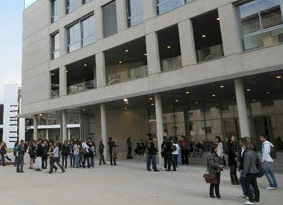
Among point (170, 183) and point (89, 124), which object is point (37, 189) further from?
point (89, 124)

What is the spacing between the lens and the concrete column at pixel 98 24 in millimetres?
24391

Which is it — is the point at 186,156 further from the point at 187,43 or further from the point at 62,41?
the point at 62,41

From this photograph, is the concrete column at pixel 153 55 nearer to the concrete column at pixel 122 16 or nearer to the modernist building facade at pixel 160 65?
the modernist building facade at pixel 160 65

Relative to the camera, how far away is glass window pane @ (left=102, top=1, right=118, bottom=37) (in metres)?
24.0

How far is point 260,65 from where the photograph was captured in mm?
15336

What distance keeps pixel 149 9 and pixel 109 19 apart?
4.79m

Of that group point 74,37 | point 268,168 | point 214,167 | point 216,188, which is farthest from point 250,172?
point 74,37

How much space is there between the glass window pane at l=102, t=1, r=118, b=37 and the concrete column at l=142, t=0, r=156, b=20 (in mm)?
3542

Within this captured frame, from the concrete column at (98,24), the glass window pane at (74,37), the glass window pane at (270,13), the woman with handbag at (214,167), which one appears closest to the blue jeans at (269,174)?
the woman with handbag at (214,167)

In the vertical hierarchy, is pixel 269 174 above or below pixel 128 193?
above

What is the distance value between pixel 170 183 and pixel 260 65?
25.2ft

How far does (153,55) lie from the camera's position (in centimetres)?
2011

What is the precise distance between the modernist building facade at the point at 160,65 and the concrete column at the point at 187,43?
0.20 ft

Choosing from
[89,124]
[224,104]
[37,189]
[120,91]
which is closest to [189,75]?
[120,91]
